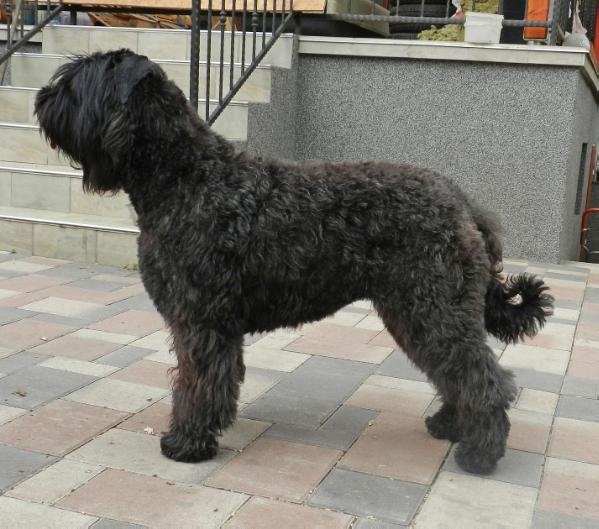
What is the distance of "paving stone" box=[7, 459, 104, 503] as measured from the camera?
2920 millimetres

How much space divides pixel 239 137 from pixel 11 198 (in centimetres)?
200

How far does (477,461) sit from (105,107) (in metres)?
1.95

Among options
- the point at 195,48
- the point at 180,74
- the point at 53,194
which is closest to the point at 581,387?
the point at 195,48

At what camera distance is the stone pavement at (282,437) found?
2.91m

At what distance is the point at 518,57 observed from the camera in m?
7.18

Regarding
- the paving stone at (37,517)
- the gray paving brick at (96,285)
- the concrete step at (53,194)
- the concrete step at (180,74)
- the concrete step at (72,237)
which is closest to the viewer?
the paving stone at (37,517)

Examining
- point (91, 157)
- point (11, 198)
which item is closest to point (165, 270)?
point (91, 157)

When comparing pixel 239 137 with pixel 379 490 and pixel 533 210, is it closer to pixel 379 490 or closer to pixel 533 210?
pixel 533 210

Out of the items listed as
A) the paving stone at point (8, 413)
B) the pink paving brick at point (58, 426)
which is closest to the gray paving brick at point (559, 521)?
the pink paving brick at point (58, 426)

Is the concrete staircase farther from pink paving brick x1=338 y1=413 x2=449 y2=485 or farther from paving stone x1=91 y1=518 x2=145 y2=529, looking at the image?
paving stone x1=91 y1=518 x2=145 y2=529

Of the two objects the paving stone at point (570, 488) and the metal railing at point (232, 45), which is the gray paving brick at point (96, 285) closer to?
the metal railing at point (232, 45)

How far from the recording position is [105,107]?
2961 millimetres

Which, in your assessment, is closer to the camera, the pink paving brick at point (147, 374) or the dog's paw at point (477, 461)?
the dog's paw at point (477, 461)

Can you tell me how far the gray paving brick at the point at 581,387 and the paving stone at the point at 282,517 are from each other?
1.91 meters
